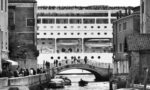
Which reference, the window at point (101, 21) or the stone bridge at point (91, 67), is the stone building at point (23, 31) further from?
the window at point (101, 21)

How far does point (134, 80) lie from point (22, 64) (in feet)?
107

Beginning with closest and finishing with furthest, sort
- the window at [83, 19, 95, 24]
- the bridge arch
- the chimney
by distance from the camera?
1. the chimney
2. the bridge arch
3. the window at [83, 19, 95, 24]

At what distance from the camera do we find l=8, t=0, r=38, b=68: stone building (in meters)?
72.8

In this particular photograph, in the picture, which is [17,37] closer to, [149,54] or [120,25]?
[120,25]

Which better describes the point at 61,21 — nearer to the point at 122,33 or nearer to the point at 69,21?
the point at 69,21

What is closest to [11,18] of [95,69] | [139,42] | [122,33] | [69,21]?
[122,33]

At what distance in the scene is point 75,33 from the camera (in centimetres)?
13000

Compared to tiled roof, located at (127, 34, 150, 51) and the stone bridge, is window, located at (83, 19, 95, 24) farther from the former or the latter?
tiled roof, located at (127, 34, 150, 51)

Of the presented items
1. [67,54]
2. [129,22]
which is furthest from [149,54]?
[67,54]

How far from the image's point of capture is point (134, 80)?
136 feet

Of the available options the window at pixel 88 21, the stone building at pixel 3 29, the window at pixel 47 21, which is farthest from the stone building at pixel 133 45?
the window at pixel 47 21

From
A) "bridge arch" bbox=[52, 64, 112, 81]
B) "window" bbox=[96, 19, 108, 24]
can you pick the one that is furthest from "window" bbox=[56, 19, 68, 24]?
"bridge arch" bbox=[52, 64, 112, 81]

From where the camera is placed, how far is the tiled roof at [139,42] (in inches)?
1631

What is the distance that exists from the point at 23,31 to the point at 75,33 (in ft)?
183
